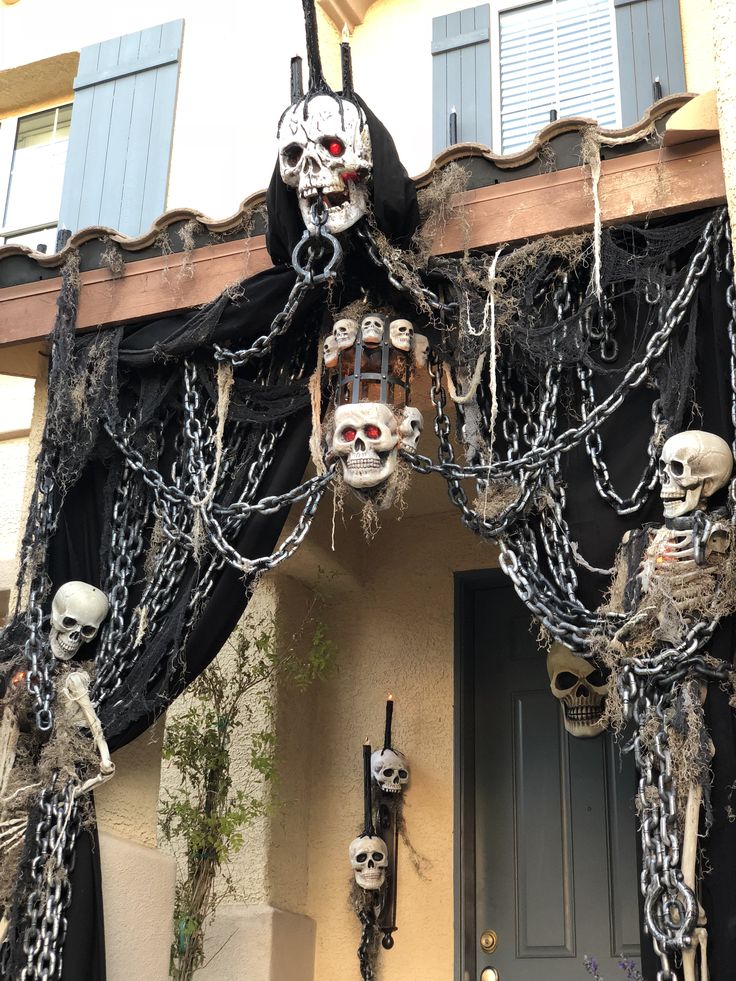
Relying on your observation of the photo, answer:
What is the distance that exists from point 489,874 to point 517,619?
1.28 meters

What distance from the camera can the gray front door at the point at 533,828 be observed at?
239 inches

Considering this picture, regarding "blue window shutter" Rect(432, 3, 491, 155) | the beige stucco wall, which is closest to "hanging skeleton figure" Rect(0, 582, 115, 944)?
"blue window shutter" Rect(432, 3, 491, 155)

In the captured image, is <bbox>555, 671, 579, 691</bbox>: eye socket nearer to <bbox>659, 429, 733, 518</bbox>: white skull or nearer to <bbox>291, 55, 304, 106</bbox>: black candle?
<bbox>659, 429, 733, 518</bbox>: white skull

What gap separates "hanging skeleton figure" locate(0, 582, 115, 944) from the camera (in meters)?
4.98

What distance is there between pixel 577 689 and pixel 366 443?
1.71 m

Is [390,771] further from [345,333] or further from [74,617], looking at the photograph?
[345,333]

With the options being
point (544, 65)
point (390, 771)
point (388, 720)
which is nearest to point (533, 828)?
point (390, 771)

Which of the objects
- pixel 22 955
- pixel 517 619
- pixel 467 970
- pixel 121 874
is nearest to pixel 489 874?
pixel 467 970

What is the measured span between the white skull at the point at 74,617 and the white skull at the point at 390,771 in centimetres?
188

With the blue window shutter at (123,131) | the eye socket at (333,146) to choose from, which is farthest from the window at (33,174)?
the eye socket at (333,146)

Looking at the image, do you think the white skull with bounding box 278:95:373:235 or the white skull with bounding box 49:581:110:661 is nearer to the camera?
the white skull with bounding box 278:95:373:235

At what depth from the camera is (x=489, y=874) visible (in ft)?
20.8

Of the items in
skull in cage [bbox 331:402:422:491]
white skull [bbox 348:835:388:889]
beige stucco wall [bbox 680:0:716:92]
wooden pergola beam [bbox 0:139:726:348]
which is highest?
beige stucco wall [bbox 680:0:716:92]

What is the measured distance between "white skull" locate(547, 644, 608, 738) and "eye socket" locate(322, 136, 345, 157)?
2339mm
